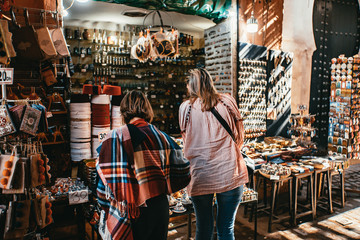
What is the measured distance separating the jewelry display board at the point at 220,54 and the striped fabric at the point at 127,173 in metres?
4.09

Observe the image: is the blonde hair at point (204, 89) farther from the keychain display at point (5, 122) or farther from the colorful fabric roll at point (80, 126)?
the colorful fabric roll at point (80, 126)

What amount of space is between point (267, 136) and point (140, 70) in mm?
5028

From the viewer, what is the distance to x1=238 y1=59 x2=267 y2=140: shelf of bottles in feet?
18.7

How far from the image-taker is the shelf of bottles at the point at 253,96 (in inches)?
225

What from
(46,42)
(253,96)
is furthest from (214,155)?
(253,96)

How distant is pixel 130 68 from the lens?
9.08 m

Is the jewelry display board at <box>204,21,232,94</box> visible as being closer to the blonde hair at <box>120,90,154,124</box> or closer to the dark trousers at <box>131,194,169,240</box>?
the blonde hair at <box>120,90,154,124</box>

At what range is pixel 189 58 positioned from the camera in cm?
992

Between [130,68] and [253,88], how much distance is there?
15.4 ft

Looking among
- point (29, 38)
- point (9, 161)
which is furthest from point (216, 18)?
point (9, 161)

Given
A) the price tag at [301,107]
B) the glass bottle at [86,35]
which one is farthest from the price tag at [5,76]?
the glass bottle at [86,35]

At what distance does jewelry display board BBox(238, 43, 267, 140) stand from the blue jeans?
351 cm

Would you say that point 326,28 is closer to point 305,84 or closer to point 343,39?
point 343,39

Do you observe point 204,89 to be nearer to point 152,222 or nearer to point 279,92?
point 152,222
